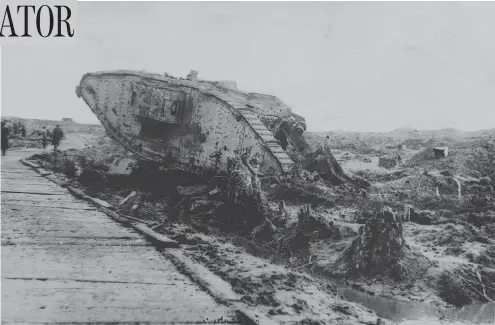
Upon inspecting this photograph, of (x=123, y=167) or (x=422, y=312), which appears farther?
(x=123, y=167)

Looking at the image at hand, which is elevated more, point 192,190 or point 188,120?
point 188,120

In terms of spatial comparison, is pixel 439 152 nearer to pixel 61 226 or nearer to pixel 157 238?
pixel 157 238

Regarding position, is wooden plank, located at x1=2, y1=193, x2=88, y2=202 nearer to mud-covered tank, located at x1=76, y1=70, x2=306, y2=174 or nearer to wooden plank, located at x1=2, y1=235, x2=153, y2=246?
wooden plank, located at x1=2, y1=235, x2=153, y2=246

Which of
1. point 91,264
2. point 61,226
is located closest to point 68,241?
point 61,226

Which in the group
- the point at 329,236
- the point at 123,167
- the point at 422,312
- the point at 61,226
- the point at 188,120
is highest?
the point at 188,120

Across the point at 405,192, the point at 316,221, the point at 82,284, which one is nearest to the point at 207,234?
the point at 316,221

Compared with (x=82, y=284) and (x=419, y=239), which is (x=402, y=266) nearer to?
(x=419, y=239)

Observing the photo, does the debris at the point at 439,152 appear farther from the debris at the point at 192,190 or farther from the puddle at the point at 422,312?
the puddle at the point at 422,312

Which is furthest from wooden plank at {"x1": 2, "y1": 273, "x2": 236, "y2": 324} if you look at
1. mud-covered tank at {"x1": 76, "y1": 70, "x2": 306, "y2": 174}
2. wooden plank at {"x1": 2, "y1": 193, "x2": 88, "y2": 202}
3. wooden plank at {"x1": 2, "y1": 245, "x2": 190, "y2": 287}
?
mud-covered tank at {"x1": 76, "y1": 70, "x2": 306, "y2": 174}
